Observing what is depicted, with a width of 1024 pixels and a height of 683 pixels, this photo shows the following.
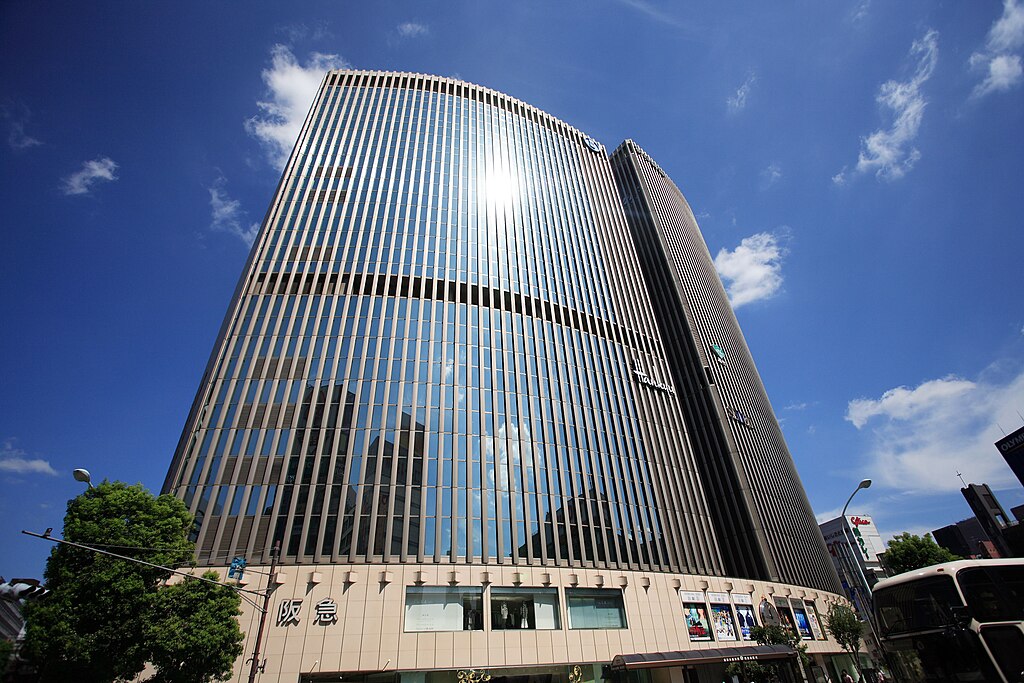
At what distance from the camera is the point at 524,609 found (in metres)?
29.3

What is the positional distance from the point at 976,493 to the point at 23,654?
429 ft

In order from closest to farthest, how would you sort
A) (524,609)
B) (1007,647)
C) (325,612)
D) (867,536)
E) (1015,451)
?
1. (1007,647)
2. (325,612)
3. (524,609)
4. (1015,451)
5. (867,536)

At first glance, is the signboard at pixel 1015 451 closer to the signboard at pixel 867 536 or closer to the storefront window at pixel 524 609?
the signboard at pixel 867 536

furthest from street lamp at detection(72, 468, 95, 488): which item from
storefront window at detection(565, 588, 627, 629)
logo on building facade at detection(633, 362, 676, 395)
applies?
logo on building facade at detection(633, 362, 676, 395)

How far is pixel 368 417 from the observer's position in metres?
32.4

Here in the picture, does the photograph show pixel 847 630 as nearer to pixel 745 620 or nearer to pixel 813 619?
pixel 813 619

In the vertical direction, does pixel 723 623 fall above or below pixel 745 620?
below

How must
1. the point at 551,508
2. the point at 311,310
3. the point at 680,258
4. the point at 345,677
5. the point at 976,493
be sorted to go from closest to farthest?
the point at 345,677, the point at 551,508, the point at 311,310, the point at 680,258, the point at 976,493

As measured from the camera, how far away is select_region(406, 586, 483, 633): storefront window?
26.7 m

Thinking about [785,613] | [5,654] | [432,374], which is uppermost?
[432,374]

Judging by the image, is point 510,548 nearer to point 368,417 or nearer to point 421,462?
point 421,462

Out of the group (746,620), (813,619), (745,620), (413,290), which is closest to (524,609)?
(745,620)

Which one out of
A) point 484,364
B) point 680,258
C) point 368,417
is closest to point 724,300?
point 680,258

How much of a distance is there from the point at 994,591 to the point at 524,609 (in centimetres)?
2291
